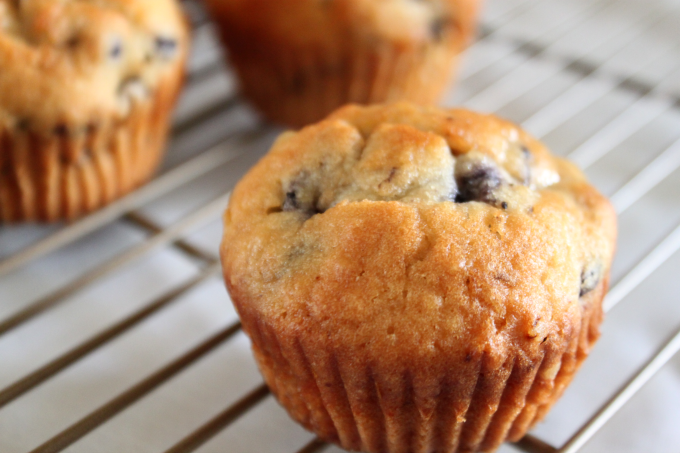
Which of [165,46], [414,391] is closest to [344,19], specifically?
[165,46]

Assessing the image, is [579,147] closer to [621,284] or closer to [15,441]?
[621,284]

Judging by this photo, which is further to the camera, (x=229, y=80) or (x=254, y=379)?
(x=229, y=80)

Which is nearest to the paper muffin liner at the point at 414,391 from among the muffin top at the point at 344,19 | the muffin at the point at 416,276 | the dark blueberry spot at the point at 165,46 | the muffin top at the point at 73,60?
the muffin at the point at 416,276

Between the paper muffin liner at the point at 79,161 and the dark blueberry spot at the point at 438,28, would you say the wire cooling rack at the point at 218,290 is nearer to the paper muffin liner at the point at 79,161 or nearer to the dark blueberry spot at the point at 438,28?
the paper muffin liner at the point at 79,161

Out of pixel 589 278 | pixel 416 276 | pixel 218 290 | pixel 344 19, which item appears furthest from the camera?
pixel 344 19

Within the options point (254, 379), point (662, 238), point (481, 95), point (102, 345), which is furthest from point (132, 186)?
point (662, 238)

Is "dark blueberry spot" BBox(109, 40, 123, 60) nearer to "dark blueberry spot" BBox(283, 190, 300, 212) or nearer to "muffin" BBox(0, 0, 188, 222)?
"muffin" BBox(0, 0, 188, 222)

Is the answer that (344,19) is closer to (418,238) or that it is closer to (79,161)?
(79,161)
